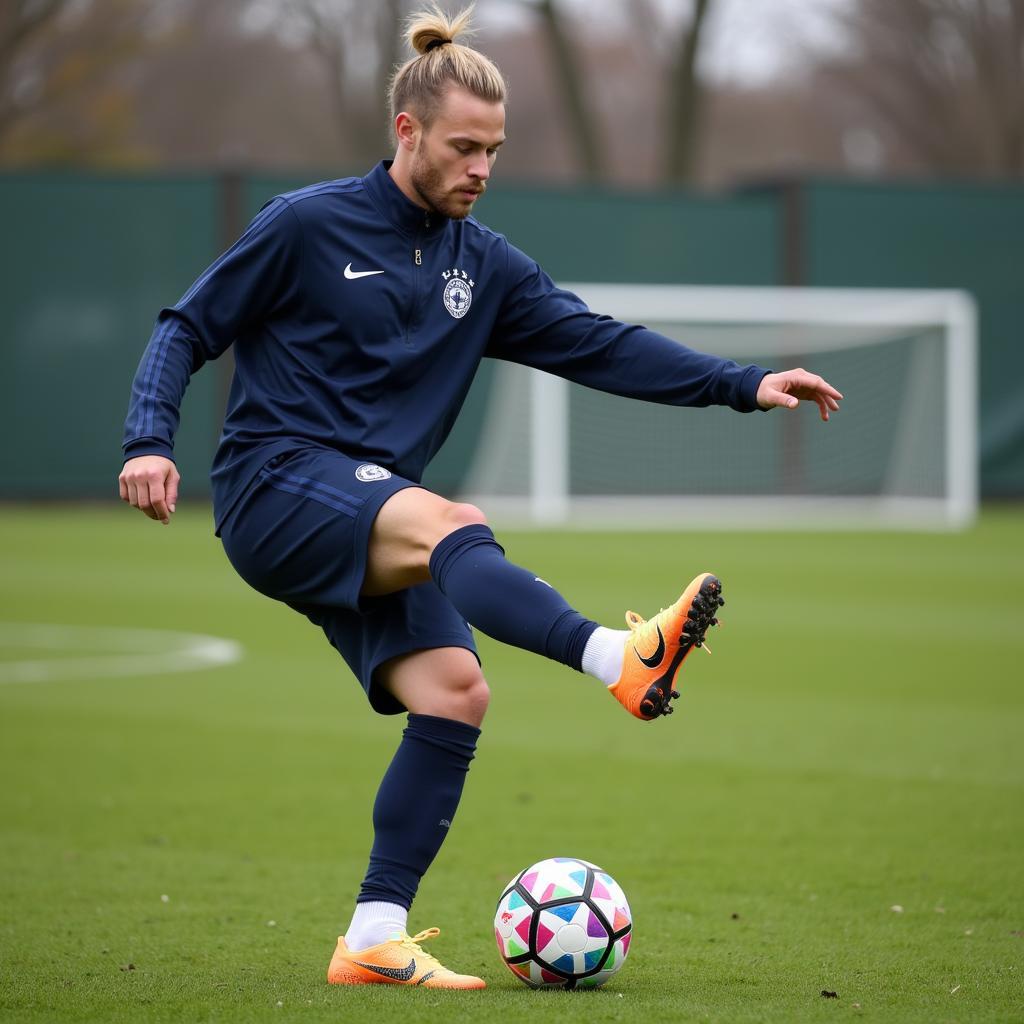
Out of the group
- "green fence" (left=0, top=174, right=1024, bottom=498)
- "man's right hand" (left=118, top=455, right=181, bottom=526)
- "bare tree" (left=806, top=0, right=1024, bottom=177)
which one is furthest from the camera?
"bare tree" (left=806, top=0, right=1024, bottom=177)

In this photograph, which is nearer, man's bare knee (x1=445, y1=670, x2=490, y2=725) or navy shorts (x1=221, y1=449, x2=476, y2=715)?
navy shorts (x1=221, y1=449, x2=476, y2=715)

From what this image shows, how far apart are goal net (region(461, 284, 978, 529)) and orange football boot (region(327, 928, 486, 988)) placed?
18721 millimetres

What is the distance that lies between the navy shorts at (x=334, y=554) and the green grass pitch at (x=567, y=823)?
2.74 ft

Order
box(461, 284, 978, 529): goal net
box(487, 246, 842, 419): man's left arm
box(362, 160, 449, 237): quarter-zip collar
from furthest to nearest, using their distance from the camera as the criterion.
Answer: box(461, 284, 978, 529): goal net → box(487, 246, 842, 419): man's left arm → box(362, 160, 449, 237): quarter-zip collar

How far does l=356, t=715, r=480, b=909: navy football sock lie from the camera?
13.9ft

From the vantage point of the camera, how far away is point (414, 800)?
13.9 ft

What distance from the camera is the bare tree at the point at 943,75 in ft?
106

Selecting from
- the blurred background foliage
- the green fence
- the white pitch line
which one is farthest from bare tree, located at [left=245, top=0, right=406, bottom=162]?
the white pitch line

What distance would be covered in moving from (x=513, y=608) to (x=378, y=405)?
0.77 metres

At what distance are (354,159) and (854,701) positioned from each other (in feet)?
86.9

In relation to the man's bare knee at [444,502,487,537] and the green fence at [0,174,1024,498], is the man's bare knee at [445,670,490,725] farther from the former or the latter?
the green fence at [0,174,1024,498]

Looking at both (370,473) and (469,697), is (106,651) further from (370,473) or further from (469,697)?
(370,473)

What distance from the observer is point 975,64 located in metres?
33.0

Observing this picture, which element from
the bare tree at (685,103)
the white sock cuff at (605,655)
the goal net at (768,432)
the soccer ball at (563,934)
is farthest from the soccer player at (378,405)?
the bare tree at (685,103)
